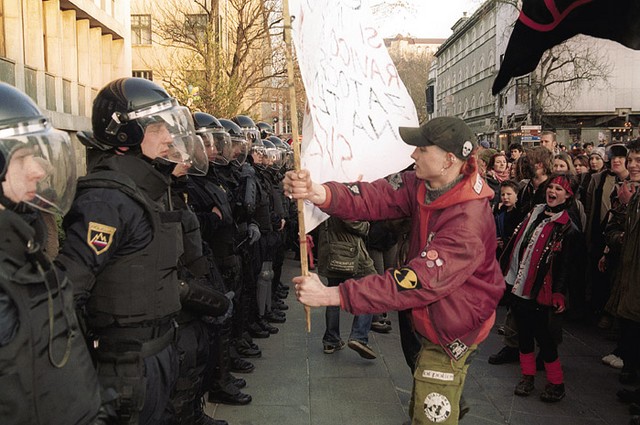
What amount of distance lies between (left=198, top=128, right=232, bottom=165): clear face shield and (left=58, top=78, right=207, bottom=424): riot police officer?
1.94 metres

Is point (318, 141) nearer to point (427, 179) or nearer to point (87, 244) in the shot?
point (427, 179)

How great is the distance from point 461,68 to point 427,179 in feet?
228

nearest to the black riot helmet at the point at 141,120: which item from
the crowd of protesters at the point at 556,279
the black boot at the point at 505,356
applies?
the crowd of protesters at the point at 556,279

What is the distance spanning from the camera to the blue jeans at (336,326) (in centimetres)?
584

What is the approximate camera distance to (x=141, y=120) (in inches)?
117

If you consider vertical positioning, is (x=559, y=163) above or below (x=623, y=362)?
above

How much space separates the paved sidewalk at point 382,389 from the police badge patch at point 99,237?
8.17 feet

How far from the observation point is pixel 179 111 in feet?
10.4

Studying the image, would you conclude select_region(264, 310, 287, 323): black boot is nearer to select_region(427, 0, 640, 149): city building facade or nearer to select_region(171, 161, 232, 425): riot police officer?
select_region(171, 161, 232, 425): riot police officer

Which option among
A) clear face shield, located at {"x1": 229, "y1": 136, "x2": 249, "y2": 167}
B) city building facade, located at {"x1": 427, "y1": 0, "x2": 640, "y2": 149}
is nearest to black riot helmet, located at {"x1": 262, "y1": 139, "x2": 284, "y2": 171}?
clear face shield, located at {"x1": 229, "y1": 136, "x2": 249, "y2": 167}

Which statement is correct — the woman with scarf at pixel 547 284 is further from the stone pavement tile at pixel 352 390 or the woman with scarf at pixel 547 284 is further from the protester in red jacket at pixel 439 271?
the protester in red jacket at pixel 439 271

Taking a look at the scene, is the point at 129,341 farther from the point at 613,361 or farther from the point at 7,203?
the point at 613,361

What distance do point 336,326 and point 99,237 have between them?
396cm

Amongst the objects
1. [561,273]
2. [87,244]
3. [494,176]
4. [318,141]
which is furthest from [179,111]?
[494,176]
